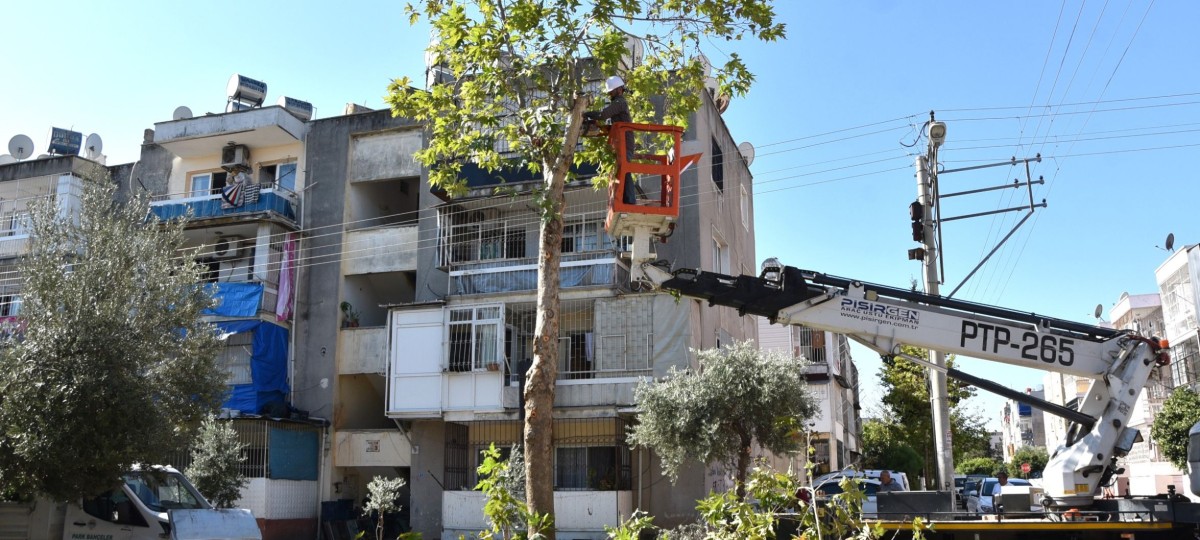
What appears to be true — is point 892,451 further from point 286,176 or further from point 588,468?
point 286,176

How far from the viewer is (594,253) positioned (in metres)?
24.5

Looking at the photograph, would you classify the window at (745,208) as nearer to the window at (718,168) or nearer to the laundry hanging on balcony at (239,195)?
the window at (718,168)

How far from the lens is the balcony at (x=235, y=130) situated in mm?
29188

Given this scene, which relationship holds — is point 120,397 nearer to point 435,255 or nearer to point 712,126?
point 435,255

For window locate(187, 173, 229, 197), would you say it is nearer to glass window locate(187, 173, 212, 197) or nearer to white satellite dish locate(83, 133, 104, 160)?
glass window locate(187, 173, 212, 197)

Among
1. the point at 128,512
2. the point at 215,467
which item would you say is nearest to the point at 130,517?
the point at 128,512

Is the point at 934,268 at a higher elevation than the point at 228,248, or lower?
lower

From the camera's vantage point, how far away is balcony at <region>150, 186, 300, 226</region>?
28.2 metres

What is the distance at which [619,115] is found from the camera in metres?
10.6

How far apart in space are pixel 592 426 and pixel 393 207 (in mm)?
11321

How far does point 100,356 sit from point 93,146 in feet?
77.6

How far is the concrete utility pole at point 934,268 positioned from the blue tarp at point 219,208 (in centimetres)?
1877

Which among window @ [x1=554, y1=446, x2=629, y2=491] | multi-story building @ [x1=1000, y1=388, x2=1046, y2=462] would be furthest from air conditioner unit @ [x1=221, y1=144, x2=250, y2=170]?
multi-story building @ [x1=1000, y1=388, x2=1046, y2=462]

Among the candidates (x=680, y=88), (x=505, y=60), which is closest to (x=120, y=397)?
(x=505, y=60)
